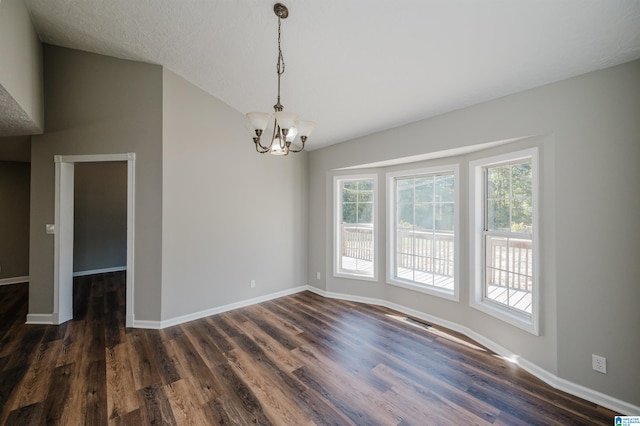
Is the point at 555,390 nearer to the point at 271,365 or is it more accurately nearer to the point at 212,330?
the point at 271,365

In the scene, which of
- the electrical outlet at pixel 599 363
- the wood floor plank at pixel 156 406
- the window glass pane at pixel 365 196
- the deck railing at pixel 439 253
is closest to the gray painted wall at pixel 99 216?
the wood floor plank at pixel 156 406

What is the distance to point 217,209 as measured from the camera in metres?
3.74

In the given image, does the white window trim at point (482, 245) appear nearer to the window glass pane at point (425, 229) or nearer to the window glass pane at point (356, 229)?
the window glass pane at point (425, 229)

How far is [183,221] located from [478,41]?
3708mm

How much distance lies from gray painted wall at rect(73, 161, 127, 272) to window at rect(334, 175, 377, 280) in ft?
17.3

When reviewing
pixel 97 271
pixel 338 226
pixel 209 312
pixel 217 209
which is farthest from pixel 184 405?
pixel 97 271

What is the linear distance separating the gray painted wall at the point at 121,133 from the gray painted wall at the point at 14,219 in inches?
114

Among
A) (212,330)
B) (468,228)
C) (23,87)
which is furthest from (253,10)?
(212,330)

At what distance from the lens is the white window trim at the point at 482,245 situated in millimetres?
2373

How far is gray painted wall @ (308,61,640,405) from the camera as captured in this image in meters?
1.88

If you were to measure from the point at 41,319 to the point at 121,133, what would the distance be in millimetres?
2643

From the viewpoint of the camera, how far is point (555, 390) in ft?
7.04

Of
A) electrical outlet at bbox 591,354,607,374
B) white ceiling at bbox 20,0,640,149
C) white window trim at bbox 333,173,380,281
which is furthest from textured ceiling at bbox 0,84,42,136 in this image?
electrical outlet at bbox 591,354,607,374

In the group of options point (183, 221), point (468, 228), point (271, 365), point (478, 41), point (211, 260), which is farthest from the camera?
point (211, 260)
